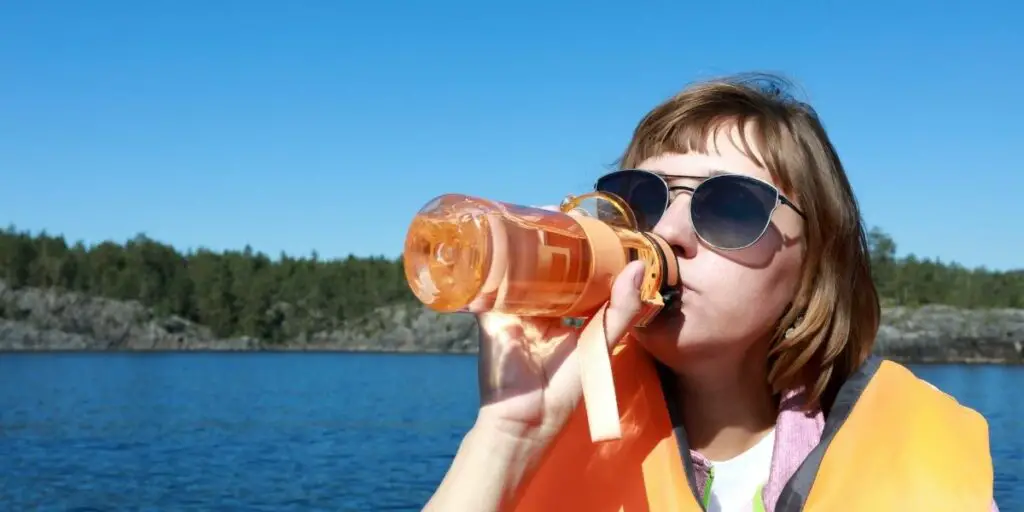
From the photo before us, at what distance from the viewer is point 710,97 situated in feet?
7.08

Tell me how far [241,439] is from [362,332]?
80.2 m

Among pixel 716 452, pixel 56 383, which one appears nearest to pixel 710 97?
pixel 716 452

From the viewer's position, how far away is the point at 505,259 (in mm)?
1524

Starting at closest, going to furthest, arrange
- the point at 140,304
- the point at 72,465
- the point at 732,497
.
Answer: the point at 732,497
the point at 72,465
the point at 140,304

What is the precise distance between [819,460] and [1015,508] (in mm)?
20637

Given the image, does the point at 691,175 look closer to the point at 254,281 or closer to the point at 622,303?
the point at 622,303

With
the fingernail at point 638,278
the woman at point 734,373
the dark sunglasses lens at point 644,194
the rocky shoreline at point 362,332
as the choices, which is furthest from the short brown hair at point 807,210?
the rocky shoreline at point 362,332

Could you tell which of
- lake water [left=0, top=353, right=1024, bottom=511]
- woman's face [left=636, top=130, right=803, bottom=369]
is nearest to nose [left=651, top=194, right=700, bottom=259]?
woman's face [left=636, top=130, right=803, bottom=369]

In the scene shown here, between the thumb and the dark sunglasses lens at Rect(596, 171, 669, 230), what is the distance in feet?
1.07

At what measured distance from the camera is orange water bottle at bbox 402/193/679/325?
5.03 ft

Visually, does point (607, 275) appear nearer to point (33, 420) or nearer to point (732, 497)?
point (732, 497)

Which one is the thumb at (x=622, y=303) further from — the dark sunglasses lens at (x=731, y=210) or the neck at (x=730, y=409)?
the neck at (x=730, y=409)

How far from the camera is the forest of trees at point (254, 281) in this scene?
90688mm

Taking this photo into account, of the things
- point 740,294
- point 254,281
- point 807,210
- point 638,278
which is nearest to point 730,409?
point 740,294
